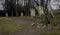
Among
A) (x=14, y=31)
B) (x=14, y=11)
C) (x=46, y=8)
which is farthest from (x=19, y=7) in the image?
(x=14, y=31)

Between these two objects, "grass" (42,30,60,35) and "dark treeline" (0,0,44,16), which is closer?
"grass" (42,30,60,35)

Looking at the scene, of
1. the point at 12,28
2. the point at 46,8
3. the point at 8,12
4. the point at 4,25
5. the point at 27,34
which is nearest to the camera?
the point at 27,34

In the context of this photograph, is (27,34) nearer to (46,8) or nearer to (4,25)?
(4,25)

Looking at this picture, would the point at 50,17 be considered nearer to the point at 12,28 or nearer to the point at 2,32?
the point at 12,28

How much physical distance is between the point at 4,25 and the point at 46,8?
621 millimetres

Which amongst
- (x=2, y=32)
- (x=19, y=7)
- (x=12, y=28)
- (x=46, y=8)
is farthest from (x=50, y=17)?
(x=19, y=7)

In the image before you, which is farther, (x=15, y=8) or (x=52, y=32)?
(x=15, y=8)

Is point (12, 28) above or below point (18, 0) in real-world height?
below

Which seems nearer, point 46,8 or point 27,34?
point 27,34

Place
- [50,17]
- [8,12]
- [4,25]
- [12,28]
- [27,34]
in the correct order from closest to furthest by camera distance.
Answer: [27,34]
[12,28]
[4,25]
[50,17]
[8,12]

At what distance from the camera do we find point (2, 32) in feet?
4.47

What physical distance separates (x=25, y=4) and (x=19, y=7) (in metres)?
0.16

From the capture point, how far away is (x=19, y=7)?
10.1 feet

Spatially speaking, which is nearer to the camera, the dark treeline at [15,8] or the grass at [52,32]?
the grass at [52,32]
